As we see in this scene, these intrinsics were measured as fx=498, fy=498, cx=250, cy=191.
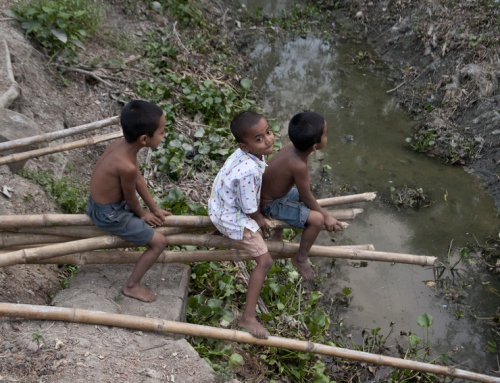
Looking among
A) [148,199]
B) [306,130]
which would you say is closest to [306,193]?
[306,130]

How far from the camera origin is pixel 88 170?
16.0 ft

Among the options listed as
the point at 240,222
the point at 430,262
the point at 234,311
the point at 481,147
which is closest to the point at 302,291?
the point at 234,311

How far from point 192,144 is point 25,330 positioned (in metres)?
3.28

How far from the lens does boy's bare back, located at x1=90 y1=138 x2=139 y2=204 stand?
9.70 ft

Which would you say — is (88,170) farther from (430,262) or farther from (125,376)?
(430,262)

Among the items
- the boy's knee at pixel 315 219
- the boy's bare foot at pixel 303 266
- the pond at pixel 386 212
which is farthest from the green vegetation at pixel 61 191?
the pond at pixel 386 212

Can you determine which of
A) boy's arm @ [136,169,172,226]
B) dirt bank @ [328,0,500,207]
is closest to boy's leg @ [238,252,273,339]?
boy's arm @ [136,169,172,226]

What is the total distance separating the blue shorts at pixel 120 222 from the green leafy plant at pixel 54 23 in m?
3.26

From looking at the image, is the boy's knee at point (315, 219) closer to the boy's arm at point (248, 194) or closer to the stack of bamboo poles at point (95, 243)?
the stack of bamboo poles at point (95, 243)

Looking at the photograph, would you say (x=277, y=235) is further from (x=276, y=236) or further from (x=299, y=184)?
(x=299, y=184)

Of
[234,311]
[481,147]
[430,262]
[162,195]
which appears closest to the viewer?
[430,262]

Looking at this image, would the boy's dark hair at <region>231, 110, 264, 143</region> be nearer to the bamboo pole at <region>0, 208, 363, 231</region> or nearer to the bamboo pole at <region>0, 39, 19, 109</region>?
the bamboo pole at <region>0, 208, 363, 231</region>

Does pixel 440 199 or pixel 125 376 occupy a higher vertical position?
pixel 440 199

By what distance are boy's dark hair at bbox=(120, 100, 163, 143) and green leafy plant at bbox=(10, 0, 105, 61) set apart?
10.5 feet
